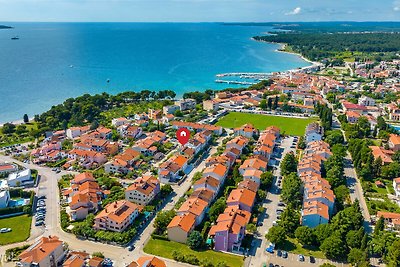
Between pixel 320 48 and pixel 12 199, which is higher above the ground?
pixel 320 48

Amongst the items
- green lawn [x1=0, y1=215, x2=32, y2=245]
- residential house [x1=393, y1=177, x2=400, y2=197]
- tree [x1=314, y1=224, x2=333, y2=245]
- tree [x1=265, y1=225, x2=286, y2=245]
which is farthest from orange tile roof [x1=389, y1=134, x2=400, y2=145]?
green lawn [x1=0, y1=215, x2=32, y2=245]

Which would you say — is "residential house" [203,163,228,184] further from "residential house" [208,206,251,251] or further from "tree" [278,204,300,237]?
"tree" [278,204,300,237]

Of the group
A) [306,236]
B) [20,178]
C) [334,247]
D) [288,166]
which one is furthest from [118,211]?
[288,166]

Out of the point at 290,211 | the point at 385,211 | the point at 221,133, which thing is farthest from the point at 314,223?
the point at 221,133

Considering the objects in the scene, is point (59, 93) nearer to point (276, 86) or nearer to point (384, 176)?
point (276, 86)

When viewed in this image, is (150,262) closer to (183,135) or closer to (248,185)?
(248,185)

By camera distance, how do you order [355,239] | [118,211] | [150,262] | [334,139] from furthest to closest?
[334,139], [118,211], [355,239], [150,262]

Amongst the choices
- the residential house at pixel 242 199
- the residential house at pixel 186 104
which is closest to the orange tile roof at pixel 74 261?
the residential house at pixel 242 199
